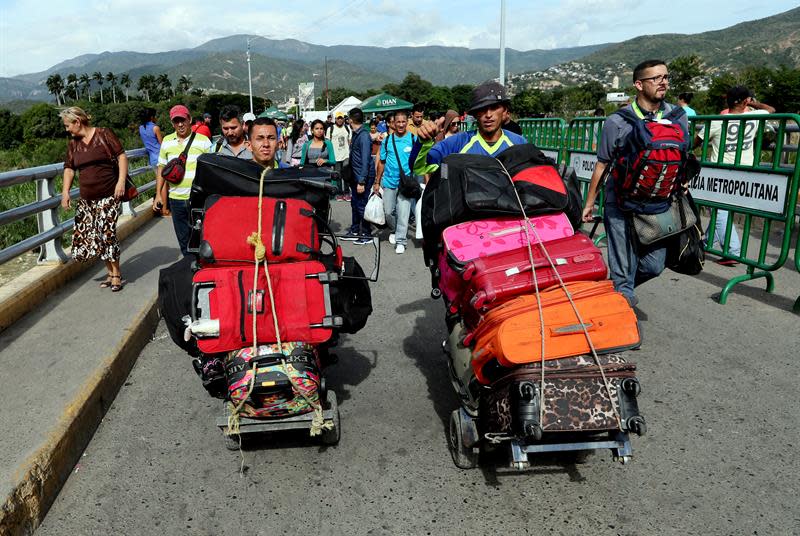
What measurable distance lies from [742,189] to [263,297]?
5.17 metres

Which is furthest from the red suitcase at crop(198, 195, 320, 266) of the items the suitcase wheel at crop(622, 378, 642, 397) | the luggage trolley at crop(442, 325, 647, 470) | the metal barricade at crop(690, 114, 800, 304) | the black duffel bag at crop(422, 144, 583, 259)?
the metal barricade at crop(690, 114, 800, 304)

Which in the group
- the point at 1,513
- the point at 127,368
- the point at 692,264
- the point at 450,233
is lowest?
the point at 127,368

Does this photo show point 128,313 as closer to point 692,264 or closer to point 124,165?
point 124,165

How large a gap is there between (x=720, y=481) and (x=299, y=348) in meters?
2.14

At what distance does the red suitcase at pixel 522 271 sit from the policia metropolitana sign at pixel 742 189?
3670 mm

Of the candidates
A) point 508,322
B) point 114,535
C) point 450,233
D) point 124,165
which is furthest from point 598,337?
point 124,165

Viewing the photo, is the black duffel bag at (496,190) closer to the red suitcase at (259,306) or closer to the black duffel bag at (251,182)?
the black duffel bag at (251,182)

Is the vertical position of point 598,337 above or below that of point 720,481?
above

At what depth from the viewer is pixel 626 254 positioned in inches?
196

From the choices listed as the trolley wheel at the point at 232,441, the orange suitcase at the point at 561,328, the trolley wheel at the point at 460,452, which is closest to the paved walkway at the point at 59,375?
the trolley wheel at the point at 232,441

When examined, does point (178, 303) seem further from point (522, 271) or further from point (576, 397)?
point (576, 397)

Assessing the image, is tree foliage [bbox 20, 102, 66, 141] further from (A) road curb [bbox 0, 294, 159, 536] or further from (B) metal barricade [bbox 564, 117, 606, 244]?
(A) road curb [bbox 0, 294, 159, 536]

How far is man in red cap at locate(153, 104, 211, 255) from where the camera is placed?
660 cm

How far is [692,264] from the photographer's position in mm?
4840
